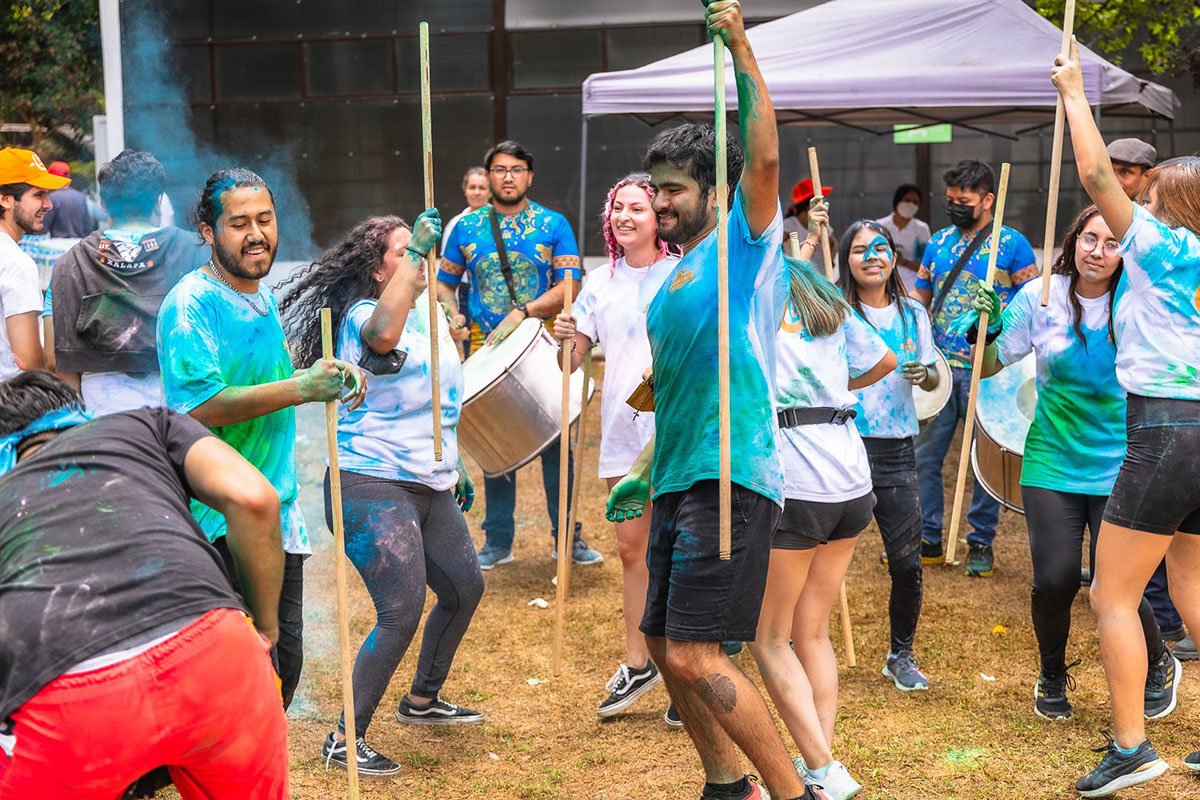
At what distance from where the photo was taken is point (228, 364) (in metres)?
3.33

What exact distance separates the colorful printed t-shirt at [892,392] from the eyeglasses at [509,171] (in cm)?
251

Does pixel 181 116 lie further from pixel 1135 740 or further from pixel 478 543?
pixel 1135 740

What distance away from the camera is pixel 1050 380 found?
177 inches

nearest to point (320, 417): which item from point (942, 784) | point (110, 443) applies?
point (942, 784)

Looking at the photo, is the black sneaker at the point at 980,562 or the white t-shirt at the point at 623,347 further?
the black sneaker at the point at 980,562

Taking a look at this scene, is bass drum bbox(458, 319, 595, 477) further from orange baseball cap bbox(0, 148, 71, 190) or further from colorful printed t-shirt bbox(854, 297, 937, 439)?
orange baseball cap bbox(0, 148, 71, 190)

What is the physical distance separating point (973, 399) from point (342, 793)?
2.63 m

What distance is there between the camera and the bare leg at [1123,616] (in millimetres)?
3742

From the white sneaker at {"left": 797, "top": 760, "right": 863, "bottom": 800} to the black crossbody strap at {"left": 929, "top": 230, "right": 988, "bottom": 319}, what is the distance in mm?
3874

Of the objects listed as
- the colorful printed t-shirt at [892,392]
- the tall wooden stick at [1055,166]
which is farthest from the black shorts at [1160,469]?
the colorful printed t-shirt at [892,392]

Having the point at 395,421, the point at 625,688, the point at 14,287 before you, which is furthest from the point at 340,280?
the point at 625,688

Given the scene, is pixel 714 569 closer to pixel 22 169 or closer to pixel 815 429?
pixel 815 429

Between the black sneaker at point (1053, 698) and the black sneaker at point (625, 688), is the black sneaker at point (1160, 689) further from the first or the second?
the black sneaker at point (625, 688)

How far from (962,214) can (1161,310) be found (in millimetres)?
3416
